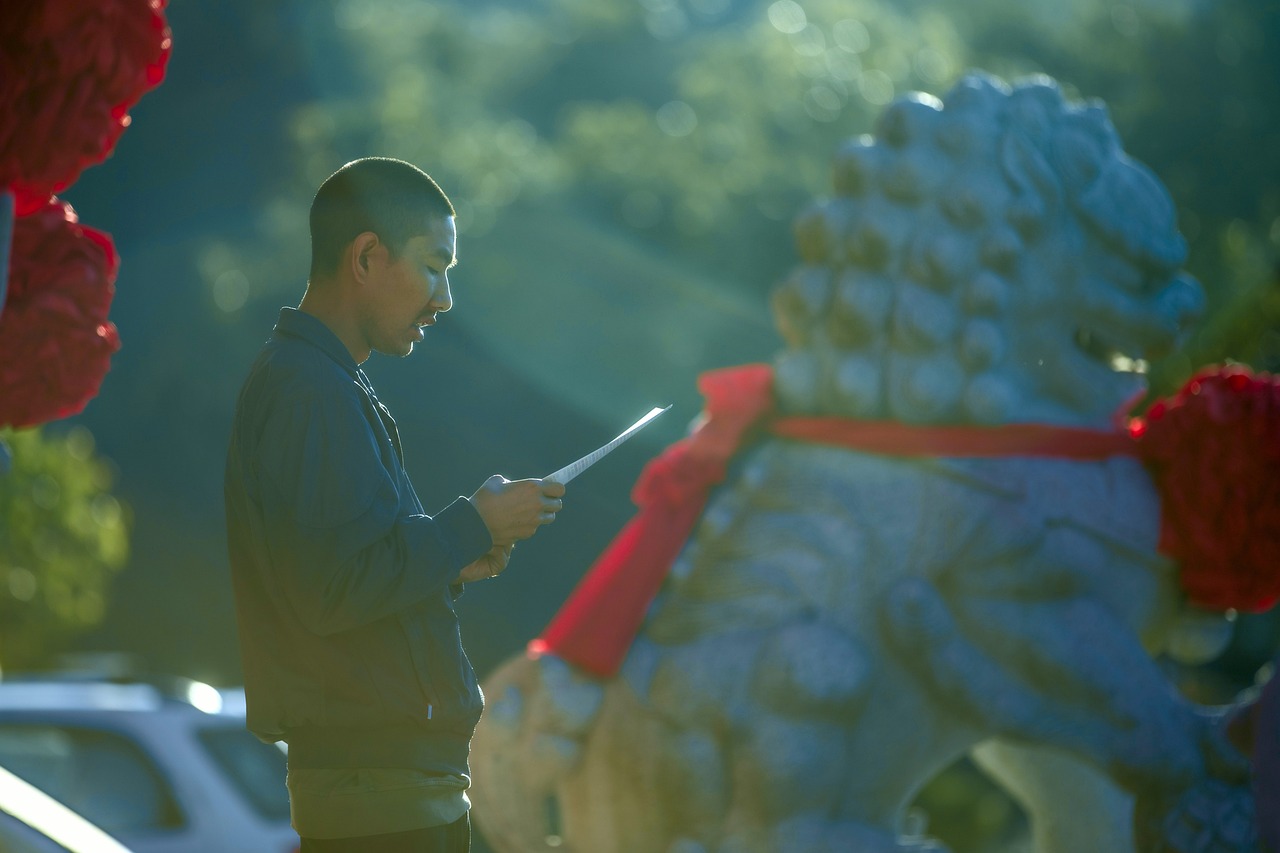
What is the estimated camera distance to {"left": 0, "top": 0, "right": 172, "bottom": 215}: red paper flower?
2375 mm

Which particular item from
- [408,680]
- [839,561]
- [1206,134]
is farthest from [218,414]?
[408,680]

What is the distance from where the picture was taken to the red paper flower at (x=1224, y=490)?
13.2 feet

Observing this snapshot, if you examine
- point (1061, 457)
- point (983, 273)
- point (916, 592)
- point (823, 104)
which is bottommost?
point (916, 592)

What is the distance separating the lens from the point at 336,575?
187 cm

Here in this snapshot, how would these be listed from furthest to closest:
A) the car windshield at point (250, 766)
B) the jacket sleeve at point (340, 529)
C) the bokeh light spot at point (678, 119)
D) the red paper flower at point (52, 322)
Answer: the bokeh light spot at point (678, 119)
the car windshield at point (250, 766)
the red paper flower at point (52, 322)
the jacket sleeve at point (340, 529)

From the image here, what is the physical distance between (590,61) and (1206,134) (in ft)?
24.5

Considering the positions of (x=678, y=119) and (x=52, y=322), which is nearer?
(x=52, y=322)

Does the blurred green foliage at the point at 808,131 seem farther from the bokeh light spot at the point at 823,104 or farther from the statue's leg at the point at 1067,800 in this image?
the statue's leg at the point at 1067,800

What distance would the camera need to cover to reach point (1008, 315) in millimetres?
4098

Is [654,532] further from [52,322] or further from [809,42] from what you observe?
[809,42]

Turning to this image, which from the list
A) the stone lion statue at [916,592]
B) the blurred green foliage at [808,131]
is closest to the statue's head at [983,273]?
the stone lion statue at [916,592]

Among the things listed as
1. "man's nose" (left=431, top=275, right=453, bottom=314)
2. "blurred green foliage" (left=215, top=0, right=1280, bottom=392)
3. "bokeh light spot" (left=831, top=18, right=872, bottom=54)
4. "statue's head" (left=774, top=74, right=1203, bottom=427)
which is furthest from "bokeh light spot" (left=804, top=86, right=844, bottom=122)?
"man's nose" (left=431, top=275, right=453, bottom=314)

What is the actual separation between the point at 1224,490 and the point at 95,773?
4.99 meters

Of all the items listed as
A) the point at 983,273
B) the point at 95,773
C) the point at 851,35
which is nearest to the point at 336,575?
the point at 983,273
